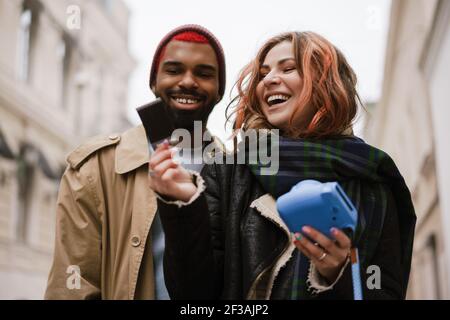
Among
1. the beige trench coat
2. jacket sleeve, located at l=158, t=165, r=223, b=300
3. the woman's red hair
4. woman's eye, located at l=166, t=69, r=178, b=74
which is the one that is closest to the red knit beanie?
woman's eye, located at l=166, t=69, r=178, b=74

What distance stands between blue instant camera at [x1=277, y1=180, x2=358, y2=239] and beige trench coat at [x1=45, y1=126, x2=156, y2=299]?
899 millimetres

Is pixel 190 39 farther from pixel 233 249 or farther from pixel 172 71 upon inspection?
pixel 233 249

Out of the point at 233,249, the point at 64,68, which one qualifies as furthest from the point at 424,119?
the point at 233,249

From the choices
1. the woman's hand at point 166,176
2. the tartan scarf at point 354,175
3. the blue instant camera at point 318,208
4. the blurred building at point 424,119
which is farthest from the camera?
the blurred building at point 424,119

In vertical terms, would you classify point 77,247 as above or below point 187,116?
below

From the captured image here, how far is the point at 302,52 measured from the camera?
1853 millimetres

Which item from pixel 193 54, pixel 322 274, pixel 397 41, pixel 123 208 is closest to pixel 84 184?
pixel 123 208

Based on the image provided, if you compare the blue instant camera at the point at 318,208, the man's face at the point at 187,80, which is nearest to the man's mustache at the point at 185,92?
the man's face at the point at 187,80

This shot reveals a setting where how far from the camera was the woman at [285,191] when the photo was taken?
1.46 metres

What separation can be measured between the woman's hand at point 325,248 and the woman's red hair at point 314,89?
47 centimetres

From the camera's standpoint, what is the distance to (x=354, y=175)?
1678mm

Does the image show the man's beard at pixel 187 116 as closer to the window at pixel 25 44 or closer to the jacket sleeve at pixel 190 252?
the jacket sleeve at pixel 190 252

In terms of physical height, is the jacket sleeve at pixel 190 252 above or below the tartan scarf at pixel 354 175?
below

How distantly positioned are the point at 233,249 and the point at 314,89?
54 cm
